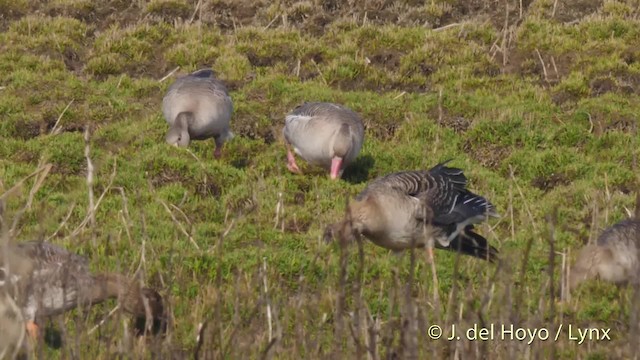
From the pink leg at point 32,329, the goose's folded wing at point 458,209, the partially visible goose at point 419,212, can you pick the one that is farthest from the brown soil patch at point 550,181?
the pink leg at point 32,329

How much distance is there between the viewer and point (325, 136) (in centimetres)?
1074

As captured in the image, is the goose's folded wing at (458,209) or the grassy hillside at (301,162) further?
the goose's folded wing at (458,209)

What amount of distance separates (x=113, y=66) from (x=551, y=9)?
6.49 meters

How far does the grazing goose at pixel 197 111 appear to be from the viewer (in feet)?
36.8

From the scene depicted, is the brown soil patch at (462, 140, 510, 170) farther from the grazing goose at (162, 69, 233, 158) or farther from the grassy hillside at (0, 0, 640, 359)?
the grazing goose at (162, 69, 233, 158)

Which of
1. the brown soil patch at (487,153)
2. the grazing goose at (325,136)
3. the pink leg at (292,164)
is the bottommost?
the brown soil patch at (487,153)

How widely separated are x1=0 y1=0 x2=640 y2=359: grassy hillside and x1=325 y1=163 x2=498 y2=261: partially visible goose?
0.21 m

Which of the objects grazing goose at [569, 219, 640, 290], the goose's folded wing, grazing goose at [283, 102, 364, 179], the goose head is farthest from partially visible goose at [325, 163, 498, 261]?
the goose head

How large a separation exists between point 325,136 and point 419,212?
2942mm

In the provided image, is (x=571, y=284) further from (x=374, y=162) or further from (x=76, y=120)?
(x=76, y=120)

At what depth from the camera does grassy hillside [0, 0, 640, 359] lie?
7.16 meters

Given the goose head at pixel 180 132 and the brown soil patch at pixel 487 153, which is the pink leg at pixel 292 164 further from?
the brown soil patch at pixel 487 153

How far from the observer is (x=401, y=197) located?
321 inches

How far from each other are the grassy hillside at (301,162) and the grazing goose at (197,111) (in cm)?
22
